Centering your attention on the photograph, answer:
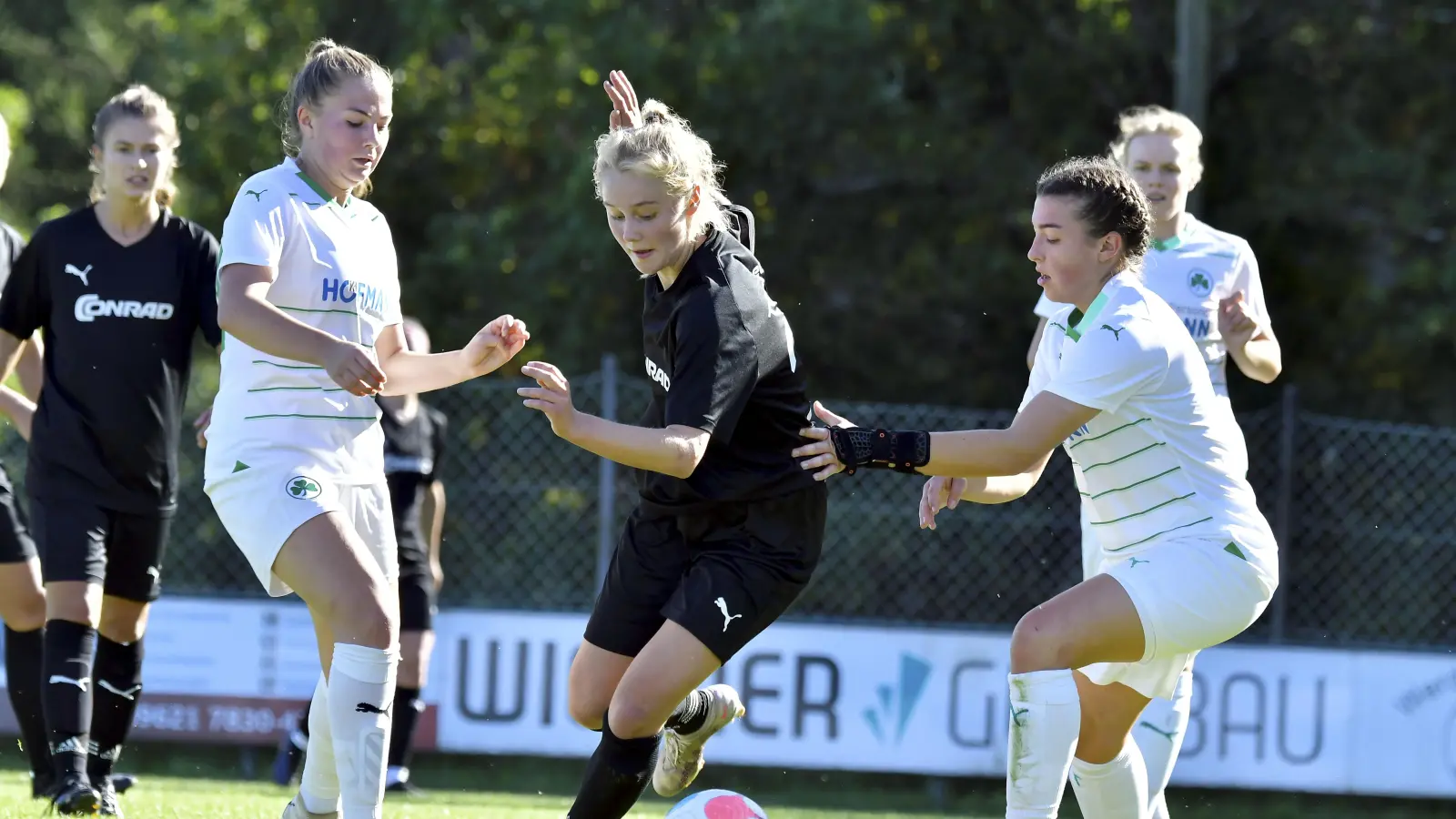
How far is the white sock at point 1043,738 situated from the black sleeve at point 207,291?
288 centimetres

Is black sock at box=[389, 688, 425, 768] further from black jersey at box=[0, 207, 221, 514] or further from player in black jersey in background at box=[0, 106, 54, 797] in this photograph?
black jersey at box=[0, 207, 221, 514]

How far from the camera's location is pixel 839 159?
472 inches

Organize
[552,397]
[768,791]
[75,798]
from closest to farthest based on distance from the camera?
[552,397]
[75,798]
[768,791]

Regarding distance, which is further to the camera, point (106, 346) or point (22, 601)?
point (22, 601)

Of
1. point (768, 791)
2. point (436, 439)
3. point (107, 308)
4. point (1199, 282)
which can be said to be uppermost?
point (1199, 282)

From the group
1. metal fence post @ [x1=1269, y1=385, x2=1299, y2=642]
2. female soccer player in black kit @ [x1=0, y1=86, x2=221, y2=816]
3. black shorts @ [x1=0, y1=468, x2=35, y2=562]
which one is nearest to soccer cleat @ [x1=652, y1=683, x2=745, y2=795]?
female soccer player in black kit @ [x1=0, y1=86, x2=221, y2=816]

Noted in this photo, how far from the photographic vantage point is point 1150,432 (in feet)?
13.3

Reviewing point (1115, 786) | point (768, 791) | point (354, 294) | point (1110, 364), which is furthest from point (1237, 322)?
point (768, 791)

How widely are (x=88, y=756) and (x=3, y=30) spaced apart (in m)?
18.5

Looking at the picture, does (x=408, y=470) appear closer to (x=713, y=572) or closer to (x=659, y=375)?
(x=659, y=375)

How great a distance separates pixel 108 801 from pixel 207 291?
5.32ft

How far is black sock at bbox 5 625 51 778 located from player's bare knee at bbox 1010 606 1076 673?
11.0 feet

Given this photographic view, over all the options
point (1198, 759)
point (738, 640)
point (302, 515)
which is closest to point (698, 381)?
point (738, 640)

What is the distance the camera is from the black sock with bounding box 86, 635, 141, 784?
552 centimetres
